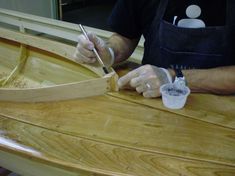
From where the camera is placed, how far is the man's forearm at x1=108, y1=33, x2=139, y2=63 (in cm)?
165

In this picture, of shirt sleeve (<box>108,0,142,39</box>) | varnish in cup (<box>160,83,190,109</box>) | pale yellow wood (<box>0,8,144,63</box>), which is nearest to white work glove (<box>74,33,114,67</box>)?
shirt sleeve (<box>108,0,142,39</box>)

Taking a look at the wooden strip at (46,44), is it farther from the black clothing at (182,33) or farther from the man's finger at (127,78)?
the black clothing at (182,33)

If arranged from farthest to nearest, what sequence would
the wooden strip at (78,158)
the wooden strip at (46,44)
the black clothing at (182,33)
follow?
the wooden strip at (46,44) → the black clothing at (182,33) → the wooden strip at (78,158)

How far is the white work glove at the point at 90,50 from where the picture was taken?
143 cm

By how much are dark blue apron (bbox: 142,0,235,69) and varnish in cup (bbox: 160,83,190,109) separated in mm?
246

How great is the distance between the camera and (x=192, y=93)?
1293mm

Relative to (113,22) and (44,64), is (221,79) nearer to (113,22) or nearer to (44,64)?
(113,22)

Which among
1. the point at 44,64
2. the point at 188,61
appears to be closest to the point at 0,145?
the point at 44,64

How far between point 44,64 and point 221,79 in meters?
0.94

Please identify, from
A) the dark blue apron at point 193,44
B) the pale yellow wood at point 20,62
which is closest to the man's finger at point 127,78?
the dark blue apron at point 193,44

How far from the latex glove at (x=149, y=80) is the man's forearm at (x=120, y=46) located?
15.6 inches

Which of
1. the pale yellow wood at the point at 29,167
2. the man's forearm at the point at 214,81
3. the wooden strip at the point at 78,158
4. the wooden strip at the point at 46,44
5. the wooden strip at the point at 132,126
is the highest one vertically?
the wooden strip at the point at 46,44

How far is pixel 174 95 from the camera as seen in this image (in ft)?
3.78

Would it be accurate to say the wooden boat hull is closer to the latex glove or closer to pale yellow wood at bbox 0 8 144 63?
the latex glove
